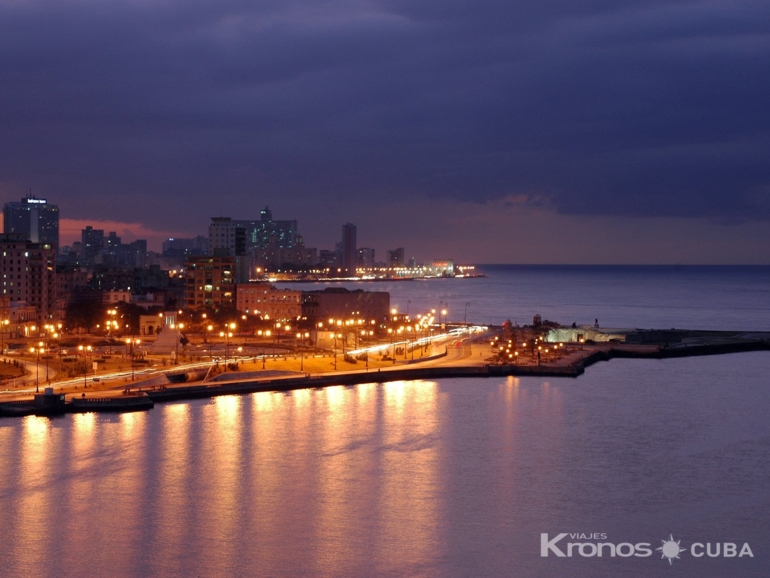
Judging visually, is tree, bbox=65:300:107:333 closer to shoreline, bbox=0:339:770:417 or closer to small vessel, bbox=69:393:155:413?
shoreline, bbox=0:339:770:417

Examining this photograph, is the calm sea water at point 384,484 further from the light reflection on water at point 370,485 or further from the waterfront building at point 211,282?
the waterfront building at point 211,282

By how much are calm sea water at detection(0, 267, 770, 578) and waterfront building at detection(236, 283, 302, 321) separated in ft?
72.5

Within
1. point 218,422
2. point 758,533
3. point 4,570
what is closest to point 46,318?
point 218,422

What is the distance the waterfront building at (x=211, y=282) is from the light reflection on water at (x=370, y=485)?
28.4 m

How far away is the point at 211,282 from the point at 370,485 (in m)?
37.8

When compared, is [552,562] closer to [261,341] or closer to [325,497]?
[325,497]

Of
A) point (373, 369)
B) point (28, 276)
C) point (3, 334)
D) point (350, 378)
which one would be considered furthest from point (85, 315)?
point (350, 378)

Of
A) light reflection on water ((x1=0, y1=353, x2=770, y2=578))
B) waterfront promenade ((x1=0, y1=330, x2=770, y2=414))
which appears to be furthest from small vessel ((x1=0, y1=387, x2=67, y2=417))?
waterfront promenade ((x1=0, y1=330, x2=770, y2=414))

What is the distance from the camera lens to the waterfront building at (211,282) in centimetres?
5009

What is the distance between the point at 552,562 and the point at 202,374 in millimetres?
14815

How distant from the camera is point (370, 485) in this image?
13.9 meters

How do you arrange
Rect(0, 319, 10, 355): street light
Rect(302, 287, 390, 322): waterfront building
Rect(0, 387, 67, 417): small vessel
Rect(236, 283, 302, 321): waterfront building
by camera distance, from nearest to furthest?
Rect(0, 387, 67, 417): small vessel → Rect(0, 319, 10, 355): street light → Rect(302, 287, 390, 322): waterfront building → Rect(236, 283, 302, 321): waterfront building

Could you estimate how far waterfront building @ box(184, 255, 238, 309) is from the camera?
164 ft

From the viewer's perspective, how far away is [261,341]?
3519 centimetres
